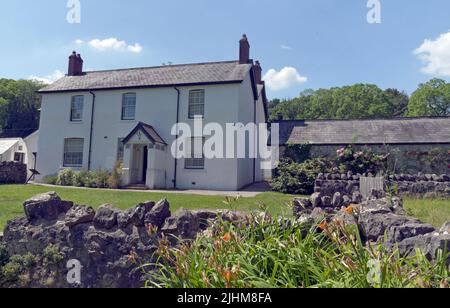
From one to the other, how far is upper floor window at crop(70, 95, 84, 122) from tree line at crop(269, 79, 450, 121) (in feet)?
113

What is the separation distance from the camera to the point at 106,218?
4582mm

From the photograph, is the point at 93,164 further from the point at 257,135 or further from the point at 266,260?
the point at 266,260

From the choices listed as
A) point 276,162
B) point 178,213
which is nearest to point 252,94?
point 276,162

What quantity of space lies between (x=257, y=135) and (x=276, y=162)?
5745 mm

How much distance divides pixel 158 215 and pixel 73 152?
1860cm

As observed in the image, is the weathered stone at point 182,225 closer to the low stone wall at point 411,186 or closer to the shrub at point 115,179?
the low stone wall at point 411,186

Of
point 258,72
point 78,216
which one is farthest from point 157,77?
point 78,216

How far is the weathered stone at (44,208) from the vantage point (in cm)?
475

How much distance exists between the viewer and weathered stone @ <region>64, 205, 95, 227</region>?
Answer: 14.9 ft

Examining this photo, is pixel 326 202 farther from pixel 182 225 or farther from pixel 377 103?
pixel 377 103

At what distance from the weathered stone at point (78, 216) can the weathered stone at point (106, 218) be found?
121 millimetres

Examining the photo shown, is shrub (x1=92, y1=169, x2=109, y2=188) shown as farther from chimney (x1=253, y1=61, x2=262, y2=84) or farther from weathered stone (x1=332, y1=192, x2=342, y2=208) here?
weathered stone (x1=332, y1=192, x2=342, y2=208)

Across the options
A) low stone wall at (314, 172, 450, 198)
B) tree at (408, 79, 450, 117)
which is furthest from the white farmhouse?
tree at (408, 79, 450, 117)
